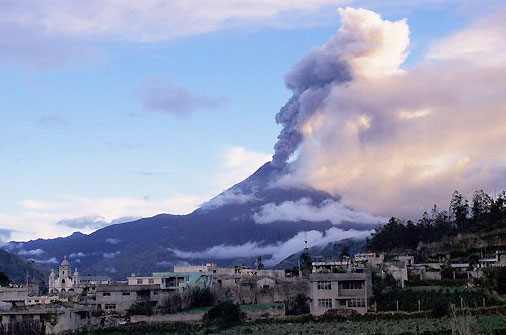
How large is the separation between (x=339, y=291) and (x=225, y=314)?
6.46 meters

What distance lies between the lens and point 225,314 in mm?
41844

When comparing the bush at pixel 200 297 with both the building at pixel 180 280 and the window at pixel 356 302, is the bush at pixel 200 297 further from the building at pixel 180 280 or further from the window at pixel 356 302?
the window at pixel 356 302

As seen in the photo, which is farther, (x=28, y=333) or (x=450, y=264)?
(x=450, y=264)

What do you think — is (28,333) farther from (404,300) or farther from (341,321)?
(404,300)

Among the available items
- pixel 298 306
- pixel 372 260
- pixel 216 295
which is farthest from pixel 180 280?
pixel 372 260

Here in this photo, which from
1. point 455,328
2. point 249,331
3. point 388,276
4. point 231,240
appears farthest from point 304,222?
point 455,328

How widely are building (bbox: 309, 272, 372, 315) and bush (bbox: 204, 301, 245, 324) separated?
169 inches

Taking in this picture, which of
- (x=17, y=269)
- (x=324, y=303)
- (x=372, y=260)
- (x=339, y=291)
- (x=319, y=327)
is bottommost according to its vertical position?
(x=319, y=327)

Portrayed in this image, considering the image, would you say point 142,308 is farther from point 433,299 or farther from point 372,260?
point 372,260

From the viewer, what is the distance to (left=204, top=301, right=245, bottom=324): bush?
1626 inches

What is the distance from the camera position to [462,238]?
62594 mm

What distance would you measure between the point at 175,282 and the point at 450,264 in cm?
1907

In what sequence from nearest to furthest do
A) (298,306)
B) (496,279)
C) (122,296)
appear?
(496,279)
(298,306)
(122,296)

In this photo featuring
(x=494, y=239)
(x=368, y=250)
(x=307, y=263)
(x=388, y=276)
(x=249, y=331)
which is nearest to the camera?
(x=249, y=331)
